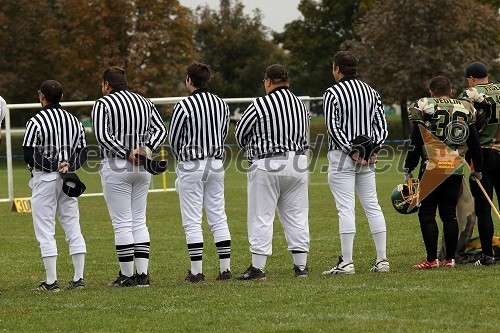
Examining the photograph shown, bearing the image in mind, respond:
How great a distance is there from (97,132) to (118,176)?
446 millimetres

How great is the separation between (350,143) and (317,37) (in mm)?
47450

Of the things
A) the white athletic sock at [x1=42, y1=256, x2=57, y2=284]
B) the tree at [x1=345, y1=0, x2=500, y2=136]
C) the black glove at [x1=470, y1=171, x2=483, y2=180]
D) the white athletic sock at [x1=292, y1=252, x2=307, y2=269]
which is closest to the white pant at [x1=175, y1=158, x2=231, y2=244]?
the white athletic sock at [x1=292, y1=252, x2=307, y2=269]

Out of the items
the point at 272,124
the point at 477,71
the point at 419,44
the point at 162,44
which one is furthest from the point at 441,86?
the point at 162,44

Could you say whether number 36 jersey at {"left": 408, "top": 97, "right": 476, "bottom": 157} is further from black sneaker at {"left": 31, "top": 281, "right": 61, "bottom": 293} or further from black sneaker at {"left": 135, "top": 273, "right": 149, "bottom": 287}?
black sneaker at {"left": 31, "top": 281, "right": 61, "bottom": 293}

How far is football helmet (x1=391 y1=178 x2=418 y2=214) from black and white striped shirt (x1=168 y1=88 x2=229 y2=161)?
1.99m

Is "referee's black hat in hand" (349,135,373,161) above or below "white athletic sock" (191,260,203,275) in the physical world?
above

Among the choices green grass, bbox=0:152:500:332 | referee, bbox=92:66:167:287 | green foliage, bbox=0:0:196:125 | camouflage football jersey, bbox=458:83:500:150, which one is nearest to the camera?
green grass, bbox=0:152:500:332

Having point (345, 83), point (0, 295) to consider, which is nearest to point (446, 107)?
point (345, 83)

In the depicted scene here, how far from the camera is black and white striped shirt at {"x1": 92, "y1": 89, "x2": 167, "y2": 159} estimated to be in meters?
9.56

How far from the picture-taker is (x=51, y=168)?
31.2ft

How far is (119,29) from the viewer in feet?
163

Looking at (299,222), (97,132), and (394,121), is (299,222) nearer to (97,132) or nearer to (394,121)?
(97,132)

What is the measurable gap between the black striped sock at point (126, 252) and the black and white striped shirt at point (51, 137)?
0.92 metres

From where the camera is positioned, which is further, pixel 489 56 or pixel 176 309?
pixel 489 56
